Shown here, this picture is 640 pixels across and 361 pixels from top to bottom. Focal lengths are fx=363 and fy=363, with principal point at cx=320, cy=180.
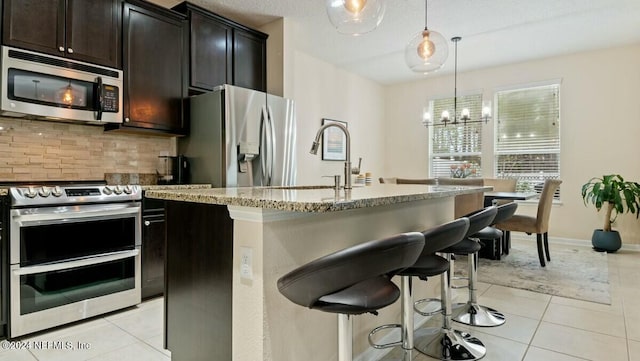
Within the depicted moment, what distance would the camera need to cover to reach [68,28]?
2727 millimetres

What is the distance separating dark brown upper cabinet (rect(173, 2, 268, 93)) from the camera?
3.57 meters

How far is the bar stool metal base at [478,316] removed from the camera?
2494mm

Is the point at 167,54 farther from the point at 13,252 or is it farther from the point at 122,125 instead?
the point at 13,252

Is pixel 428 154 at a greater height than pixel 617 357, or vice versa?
pixel 428 154

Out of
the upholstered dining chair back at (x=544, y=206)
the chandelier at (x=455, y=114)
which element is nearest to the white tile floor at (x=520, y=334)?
the upholstered dining chair back at (x=544, y=206)

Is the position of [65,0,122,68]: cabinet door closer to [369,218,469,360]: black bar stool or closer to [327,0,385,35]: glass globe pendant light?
[327,0,385,35]: glass globe pendant light

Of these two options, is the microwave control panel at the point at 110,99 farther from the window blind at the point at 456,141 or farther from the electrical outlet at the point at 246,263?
the window blind at the point at 456,141

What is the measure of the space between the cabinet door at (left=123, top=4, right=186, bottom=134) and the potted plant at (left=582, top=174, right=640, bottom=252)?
5060mm

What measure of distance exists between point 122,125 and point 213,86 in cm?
101

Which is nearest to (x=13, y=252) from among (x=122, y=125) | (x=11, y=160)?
(x=11, y=160)

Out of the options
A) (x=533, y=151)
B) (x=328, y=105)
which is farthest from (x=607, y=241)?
(x=328, y=105)

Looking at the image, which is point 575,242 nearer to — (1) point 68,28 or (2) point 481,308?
(2) point 481,308

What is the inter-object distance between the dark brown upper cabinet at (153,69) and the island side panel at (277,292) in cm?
226

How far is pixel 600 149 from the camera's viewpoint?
16.7 feet
